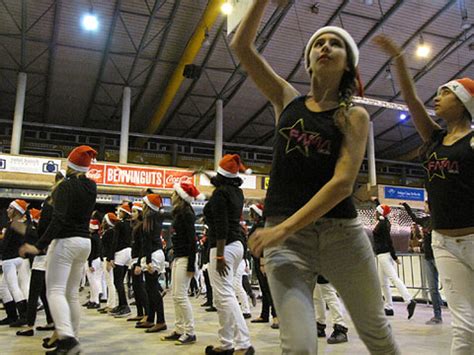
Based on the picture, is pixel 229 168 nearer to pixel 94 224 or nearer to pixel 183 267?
pixel 183 267

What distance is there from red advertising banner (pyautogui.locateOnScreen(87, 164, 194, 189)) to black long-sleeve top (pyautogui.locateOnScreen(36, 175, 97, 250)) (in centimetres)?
982

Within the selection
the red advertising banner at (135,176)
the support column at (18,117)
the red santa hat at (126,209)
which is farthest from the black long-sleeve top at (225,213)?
the support column at (18,117)

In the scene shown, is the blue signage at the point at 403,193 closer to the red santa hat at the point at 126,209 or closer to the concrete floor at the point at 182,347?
the concrete floor at the point at 182,347

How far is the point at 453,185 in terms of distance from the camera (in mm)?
2229

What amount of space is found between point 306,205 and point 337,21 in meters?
12.0

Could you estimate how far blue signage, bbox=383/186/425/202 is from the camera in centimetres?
1656

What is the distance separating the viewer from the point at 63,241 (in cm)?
354

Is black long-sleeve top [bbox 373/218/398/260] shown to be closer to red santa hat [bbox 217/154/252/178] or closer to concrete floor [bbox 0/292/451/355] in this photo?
concrete floor [bbox 0/292/451/355]

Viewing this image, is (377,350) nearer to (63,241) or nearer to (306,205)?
(306,205)

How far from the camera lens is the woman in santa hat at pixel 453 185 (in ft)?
6.89

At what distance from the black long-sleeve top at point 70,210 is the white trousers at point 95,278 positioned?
13.6 ft

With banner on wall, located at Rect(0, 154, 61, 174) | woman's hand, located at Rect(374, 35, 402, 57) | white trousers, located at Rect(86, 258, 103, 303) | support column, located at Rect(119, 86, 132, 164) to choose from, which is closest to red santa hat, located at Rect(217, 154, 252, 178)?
woman's hand, located at Rect(374, 35, 402, 57)

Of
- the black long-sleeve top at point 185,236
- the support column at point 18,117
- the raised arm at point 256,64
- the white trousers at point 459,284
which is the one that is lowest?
the white trousers at point 459,284

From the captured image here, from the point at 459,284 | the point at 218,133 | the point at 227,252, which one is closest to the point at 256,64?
the point at 459,284
